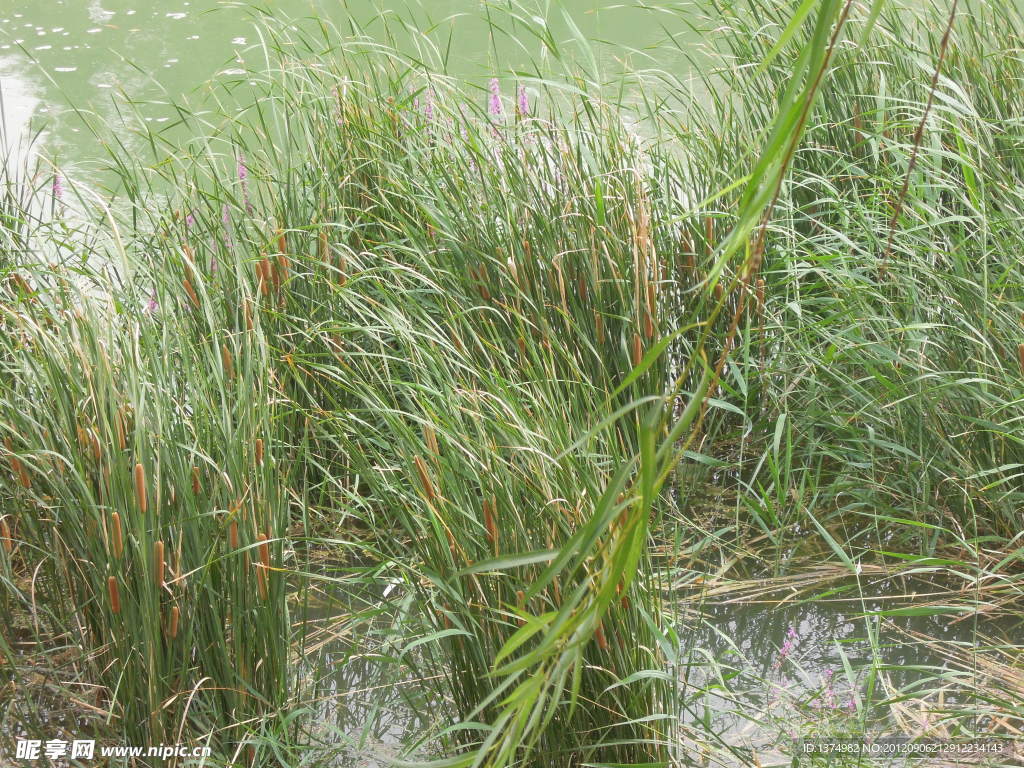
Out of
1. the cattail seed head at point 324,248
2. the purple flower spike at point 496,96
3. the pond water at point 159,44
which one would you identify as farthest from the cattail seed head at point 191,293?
the pond water at point 159,44

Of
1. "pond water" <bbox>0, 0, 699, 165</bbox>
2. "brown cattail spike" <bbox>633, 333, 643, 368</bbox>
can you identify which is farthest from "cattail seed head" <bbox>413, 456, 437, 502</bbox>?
"pond water" <bbox>0, 0, 699, 165</bbox>

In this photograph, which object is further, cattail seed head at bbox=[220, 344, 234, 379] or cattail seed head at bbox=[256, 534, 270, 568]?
cattail seed head at bbox=[220, 344, 234, 379]

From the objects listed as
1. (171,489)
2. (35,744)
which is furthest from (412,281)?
(35,744)

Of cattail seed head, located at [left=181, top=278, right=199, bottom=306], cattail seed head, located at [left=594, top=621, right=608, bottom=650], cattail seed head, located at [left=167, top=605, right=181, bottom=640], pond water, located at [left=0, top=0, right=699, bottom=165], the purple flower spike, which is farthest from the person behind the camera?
pond water, located at [left=0, top=0, right=699, bottom=165]

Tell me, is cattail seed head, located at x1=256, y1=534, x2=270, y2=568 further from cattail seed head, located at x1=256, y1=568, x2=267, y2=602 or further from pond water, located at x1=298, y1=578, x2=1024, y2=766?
pond water, located at x1=298, y1=578, x2=1024, y2=766

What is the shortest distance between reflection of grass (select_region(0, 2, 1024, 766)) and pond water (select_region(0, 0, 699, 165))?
9.34ft

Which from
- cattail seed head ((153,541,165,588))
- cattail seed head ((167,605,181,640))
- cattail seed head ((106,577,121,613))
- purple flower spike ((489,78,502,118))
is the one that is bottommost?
cattail seed head ((167,605,181,640))

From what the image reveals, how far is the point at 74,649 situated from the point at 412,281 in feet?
3.31

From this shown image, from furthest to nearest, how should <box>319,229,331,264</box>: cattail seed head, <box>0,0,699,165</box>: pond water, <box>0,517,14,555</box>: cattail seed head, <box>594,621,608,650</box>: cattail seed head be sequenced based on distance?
<box>0,0,699,165</box>: pond water, <box>319,229,331,264</box>: cattail seed head, <box>0,517,14,555</box>: cattail seed head, <box>594,621,608,650</box>: cattail seed head

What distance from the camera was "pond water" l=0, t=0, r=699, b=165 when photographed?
5.50 m

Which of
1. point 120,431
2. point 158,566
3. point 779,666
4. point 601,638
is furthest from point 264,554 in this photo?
point 779,666

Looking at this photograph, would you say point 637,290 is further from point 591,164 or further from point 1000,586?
point 1000,586

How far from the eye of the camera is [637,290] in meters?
2.06

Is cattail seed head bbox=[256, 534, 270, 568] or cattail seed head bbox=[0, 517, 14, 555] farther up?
cattail seed head bbox=[256, 534, 270, 568]
